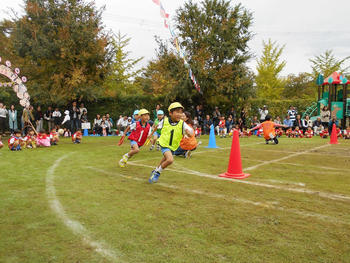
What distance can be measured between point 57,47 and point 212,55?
36.5 feet

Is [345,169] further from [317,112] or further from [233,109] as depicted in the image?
[317,112]

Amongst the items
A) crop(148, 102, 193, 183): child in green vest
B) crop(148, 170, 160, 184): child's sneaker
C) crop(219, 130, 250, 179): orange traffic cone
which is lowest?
crop(148, 170, 160, 184): child's sneaker

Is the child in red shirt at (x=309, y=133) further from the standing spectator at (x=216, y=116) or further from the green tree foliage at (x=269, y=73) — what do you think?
the green tree foliage at (x=269, y=73)

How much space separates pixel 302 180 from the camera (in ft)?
21.6

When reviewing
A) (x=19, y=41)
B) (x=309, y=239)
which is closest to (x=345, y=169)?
(x=309, y=239)

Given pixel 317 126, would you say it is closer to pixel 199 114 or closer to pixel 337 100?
pixel 337 100

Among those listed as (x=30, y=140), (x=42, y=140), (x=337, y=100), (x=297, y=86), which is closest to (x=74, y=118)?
(x=42, y=140)

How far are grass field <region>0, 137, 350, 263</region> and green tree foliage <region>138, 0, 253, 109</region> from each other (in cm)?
1447

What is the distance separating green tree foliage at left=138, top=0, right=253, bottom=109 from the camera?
21406mm

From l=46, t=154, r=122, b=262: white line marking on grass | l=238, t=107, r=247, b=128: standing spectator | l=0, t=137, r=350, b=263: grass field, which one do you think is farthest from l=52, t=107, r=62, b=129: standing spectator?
l=46, t=154, r=122, b=262: white line marking on grass

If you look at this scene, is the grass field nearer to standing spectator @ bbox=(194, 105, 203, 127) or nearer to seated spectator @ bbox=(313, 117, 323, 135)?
seated spectator @ bbox=(313, 117, 323, 135)

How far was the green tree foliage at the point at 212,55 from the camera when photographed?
70.2 ft

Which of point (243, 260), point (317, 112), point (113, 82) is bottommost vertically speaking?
point (243, 260)

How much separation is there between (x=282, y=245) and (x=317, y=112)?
22.1 m
